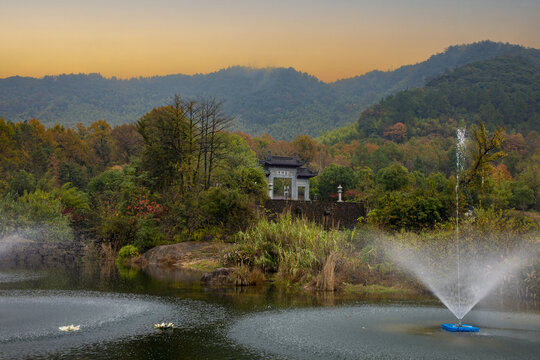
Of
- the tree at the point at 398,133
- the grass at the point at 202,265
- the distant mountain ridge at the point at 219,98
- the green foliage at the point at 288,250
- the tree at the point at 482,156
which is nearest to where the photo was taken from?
the green foliage at the point at 288,250

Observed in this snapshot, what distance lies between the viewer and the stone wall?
3400cm

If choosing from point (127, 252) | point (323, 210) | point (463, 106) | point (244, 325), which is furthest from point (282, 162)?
point (463, 106)

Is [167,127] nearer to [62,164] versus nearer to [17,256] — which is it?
[17,256]

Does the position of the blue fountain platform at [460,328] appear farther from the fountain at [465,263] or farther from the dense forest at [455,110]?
the dense forest at [455,110]

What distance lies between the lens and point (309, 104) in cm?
17438

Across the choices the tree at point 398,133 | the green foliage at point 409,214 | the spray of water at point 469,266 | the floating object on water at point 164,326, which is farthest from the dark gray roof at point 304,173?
the tree at point 398,133

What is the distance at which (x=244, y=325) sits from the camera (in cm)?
1181

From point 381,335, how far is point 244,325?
307 centimetres

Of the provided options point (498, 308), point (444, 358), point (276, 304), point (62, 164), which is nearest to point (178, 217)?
point (276, 304)

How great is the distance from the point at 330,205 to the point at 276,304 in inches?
813

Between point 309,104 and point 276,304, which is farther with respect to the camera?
point 309,104

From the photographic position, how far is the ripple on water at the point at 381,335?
9.41 metres

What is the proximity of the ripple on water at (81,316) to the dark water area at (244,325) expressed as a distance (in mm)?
23

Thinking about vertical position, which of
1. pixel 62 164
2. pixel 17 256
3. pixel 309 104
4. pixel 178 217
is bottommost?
pixel 17 256
